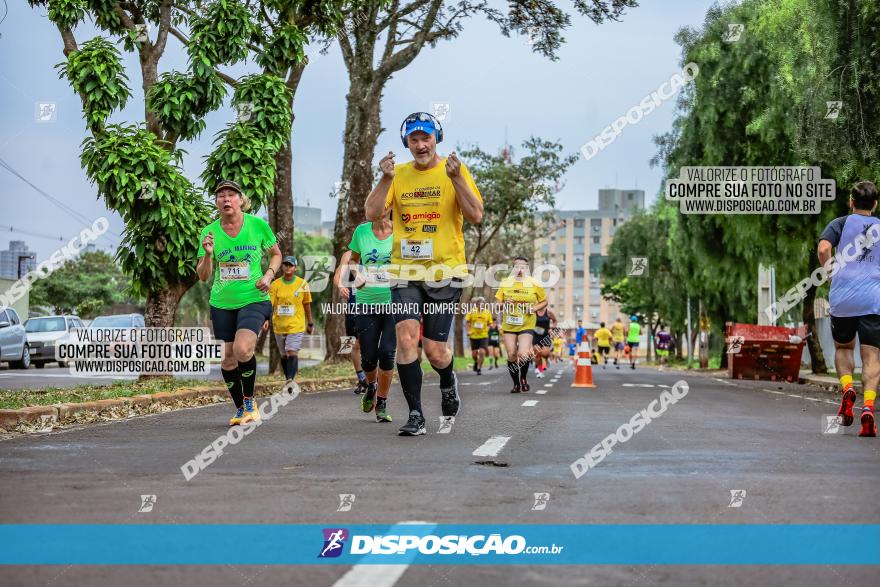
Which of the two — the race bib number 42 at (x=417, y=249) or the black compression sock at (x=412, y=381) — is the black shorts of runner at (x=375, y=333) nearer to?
the black compression sock at (x=412, y=381)

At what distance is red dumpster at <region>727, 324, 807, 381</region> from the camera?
30203mm

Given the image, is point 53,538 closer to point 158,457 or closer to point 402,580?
point 402,580

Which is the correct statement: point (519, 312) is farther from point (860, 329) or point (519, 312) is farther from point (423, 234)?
point (423, 234)

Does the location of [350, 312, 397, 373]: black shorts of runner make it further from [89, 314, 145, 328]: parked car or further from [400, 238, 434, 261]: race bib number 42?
[89, 314, 145, 328]: parked car

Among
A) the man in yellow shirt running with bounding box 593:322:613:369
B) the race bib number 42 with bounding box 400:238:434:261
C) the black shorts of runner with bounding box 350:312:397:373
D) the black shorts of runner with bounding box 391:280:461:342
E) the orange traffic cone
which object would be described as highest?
the race bib number 42 with bounding box 400:238:434:261

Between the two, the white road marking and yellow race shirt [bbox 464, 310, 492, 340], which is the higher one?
yellow race shirt [bbox 464, 310, 492, 340]

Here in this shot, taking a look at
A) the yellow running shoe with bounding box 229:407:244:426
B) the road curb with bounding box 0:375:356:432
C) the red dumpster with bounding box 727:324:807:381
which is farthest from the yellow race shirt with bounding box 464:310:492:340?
the yellow running shoe with bounding box 229:407:244:426

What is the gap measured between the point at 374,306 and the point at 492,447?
10.5 ft

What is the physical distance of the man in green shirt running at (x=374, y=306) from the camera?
438 inches

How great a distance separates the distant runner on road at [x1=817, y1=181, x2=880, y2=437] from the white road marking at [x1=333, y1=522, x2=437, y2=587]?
7442mm

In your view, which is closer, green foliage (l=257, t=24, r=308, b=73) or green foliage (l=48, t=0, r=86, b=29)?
green foliage (l=48, t=0, r=86, b=29)

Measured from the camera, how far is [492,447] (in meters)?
8.42

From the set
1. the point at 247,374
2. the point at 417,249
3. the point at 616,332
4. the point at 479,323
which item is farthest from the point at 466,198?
the point at 616,332

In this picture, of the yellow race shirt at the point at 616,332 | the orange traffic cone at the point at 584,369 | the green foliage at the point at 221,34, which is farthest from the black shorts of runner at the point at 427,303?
the yellow race shirt at the point at 616,332
